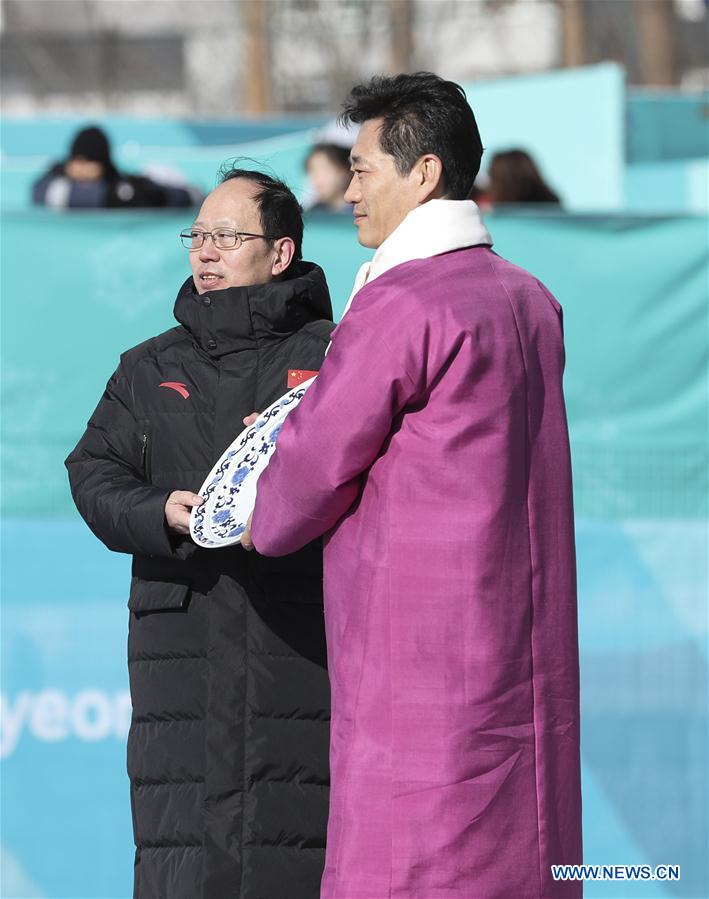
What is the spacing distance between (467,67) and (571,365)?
130 ft

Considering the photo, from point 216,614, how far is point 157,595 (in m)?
0.14

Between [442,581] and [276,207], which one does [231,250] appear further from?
[442,581]

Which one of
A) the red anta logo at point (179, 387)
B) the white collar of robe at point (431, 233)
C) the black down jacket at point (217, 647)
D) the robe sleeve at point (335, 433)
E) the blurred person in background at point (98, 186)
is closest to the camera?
the robe sleeve at point (335, 433)

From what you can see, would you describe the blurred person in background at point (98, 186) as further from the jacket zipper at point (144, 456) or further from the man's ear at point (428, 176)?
the man's ear at point (428, 176)

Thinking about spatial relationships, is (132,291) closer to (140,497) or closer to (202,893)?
(140,497)

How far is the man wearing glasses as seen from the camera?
301cm

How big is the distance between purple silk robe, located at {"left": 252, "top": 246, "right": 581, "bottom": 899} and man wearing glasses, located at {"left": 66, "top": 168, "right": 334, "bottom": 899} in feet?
1.64

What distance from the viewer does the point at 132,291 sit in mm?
4219

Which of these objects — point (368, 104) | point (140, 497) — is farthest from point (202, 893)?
point (368, 104)

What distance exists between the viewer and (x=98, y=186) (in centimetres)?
760

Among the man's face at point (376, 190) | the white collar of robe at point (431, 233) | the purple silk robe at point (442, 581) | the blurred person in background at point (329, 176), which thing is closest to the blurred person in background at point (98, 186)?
the blurred person in background at point (329, 176)

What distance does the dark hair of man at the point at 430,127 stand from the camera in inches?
103

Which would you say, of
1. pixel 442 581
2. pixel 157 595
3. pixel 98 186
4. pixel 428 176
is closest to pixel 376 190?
pixel 428 176

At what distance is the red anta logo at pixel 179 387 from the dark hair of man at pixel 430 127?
732 mm
